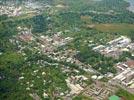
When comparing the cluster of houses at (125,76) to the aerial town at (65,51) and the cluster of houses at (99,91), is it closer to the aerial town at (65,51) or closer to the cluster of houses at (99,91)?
the aerial town at (65,51)

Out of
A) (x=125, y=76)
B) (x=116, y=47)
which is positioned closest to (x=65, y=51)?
(x=116, y=47)

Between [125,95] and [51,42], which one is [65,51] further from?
[125,95]

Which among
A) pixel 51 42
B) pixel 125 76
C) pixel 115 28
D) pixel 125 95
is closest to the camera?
pixel 125 95

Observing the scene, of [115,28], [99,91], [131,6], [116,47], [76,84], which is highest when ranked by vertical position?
[131,6]

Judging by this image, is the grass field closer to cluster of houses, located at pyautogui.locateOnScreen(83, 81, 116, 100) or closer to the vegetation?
cluster of houses, located at pyautogui.locateOnScreen(83, 81, 116, 100)

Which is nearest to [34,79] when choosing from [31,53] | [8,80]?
[8,80]

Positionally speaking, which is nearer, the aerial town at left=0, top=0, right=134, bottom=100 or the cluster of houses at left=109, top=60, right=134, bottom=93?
the aerial town at left=0, top=0, right=134, bottom=100

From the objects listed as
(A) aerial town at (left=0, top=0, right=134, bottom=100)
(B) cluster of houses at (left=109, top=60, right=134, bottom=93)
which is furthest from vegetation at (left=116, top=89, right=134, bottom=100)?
(B) cluster of houses at (left=109, top=60, right=134, bottom=93)

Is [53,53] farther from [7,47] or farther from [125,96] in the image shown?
[125,96]
